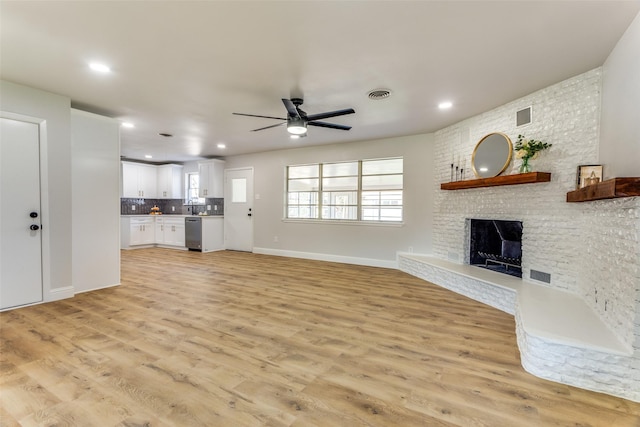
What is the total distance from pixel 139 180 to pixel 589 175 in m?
9.69

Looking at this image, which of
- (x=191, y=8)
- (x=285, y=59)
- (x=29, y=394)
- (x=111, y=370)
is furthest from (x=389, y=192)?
(x=29, y=394)

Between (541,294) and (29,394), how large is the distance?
14.5 ft

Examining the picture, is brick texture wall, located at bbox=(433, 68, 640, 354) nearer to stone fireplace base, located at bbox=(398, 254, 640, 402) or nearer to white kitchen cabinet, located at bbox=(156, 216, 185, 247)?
stone fireplace base, located at bbox=(398, 254, 640, 402)

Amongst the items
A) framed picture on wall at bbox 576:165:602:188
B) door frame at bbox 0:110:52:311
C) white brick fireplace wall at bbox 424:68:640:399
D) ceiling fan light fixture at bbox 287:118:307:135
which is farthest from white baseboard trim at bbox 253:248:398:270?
door frame at bbox 0:110:52:311

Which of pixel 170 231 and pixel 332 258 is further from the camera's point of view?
pixel 170 231

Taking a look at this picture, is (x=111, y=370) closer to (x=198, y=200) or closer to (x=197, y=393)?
(x=197, y=393)

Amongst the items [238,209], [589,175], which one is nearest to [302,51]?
[589,175]

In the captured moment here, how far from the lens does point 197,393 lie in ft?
6.07

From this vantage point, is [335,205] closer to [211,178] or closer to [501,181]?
[501,181]

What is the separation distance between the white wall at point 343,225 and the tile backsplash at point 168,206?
124cm

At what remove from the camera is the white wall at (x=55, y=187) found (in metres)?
3.42

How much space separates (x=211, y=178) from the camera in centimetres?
789

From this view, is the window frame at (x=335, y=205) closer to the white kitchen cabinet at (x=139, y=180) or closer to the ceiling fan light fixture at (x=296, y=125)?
the ceiling fan light fixture at (x=296, y=125)

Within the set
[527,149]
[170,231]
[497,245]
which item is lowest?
[170,231]
